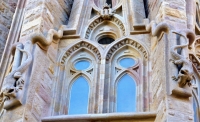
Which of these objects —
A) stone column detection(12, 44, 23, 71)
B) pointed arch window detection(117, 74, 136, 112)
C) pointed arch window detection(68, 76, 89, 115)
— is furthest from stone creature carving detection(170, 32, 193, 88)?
stone column detection(12, 44, 23, 71)

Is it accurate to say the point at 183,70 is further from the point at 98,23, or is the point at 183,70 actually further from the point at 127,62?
the point at 98,23

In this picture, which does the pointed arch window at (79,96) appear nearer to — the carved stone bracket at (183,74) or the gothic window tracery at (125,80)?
the gothic window tracery at (125,80)

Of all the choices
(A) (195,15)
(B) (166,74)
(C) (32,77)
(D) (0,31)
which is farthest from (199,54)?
(D) (0,31)

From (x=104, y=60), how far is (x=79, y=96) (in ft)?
2.47

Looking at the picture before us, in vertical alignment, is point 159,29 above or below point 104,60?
above

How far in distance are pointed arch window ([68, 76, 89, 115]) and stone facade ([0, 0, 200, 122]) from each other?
0.03 metres

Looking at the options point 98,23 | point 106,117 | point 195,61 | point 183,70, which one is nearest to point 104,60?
point 98,23

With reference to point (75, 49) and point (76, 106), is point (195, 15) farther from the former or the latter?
point (76, 106)

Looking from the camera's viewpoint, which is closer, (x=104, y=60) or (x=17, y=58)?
(x=17, y=58)

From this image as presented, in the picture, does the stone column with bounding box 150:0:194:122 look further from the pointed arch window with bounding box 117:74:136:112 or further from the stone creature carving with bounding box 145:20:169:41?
the pointed arch window with bounding box 117:74:136:112

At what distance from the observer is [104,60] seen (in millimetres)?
8656

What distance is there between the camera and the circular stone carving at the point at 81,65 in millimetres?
8758

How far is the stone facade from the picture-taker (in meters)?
7.39

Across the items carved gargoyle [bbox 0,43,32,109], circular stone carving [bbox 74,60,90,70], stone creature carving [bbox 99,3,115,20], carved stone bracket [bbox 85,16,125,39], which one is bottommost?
carved gargoyle [bbox 0,43,32,109]
